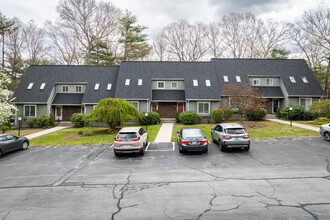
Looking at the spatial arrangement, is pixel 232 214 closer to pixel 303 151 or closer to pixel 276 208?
pixel 276 208

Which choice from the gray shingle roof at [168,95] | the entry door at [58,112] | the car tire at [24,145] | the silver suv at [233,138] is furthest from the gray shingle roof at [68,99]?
the silver suv at [233,138]

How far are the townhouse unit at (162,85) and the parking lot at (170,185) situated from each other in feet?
44.7

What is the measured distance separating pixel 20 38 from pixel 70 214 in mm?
40294

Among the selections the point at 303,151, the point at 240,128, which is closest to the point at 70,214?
the point at 240,128

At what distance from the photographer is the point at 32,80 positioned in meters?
26.8

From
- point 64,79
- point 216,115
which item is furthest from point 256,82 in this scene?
point 64,79

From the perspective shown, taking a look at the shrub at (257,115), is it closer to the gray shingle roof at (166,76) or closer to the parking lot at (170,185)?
the gray shingle roof at (166,76)

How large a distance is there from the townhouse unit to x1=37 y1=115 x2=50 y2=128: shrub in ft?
3.98

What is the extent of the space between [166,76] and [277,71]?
53.6 feet

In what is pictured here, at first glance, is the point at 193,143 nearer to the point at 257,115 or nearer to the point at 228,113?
the point at 228,113

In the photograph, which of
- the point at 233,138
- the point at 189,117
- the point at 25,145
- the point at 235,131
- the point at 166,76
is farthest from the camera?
the point at 166,76

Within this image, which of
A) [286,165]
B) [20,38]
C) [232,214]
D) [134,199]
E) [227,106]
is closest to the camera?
[232,214]

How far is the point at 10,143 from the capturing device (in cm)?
1287

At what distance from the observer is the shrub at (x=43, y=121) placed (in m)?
23.6
